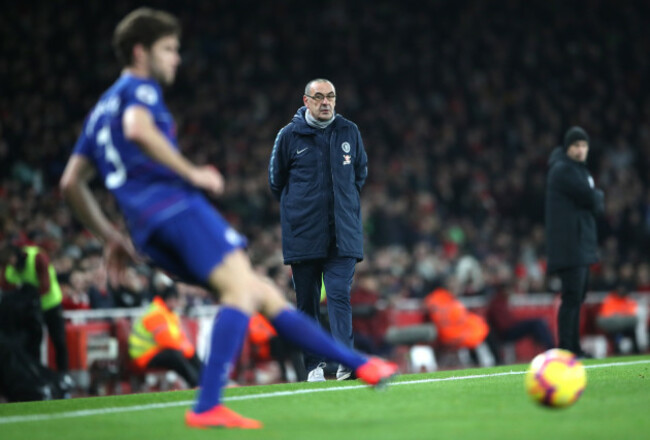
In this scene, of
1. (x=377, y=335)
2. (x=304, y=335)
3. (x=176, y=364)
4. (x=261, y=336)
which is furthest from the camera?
(x=377, y=335)

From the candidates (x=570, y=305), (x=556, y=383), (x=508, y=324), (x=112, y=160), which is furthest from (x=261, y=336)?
(x=112, y=160)

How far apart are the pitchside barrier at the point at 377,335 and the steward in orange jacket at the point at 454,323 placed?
0.18 m

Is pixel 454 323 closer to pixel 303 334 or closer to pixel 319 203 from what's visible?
pixel 319 203

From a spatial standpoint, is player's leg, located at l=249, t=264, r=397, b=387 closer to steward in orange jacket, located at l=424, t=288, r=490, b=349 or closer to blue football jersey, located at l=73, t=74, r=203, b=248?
blue football jersey, located at l=73, t=74, r=203, b=248

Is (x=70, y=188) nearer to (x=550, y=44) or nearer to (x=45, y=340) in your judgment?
(x=45, y=340)

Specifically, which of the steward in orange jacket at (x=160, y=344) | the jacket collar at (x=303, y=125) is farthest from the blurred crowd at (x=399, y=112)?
the jacket collar at (x=303, y=125)

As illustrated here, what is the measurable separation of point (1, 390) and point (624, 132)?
1785 centimetres

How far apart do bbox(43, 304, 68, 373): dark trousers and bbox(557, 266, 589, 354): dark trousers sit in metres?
5.20

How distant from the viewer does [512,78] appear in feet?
83.9

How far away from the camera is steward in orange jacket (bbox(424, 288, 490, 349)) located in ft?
50.6

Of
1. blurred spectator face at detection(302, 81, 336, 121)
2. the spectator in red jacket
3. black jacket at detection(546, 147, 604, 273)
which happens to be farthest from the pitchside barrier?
blurred spectator face at detection(302, 81, 336, 121)

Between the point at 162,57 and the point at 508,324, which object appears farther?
the point at 508,324

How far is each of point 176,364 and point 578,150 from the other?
193 inches

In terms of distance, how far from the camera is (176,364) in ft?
39.1
